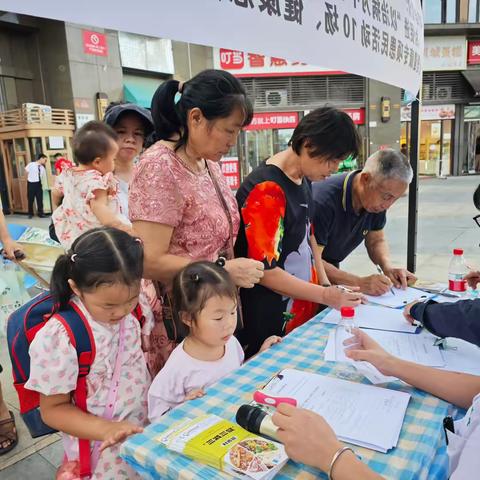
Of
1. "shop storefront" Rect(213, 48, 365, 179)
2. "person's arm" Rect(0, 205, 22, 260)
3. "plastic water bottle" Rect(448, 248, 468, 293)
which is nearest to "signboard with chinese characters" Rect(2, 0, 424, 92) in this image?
"plastic water bottle" Rect(448, 248, 468, 293)

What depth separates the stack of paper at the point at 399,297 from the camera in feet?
6.21

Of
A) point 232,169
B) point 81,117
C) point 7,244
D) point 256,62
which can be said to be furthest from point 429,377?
point 256,62

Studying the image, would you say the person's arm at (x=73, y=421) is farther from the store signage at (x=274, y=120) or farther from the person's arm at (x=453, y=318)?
the store signage at (x=274, y=120)

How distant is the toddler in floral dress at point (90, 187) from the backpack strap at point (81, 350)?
118cm

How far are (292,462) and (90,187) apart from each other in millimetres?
1992

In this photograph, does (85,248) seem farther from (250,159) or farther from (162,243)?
(250,159)

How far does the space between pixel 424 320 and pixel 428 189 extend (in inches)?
509

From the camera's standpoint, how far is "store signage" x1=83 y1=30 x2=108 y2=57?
12039mm

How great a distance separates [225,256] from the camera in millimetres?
1650

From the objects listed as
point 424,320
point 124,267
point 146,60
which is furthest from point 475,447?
point 146,60

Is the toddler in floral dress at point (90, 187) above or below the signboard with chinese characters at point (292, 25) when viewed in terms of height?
below

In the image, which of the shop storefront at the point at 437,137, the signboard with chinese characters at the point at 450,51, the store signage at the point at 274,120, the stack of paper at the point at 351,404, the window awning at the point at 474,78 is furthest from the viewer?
the shop storefront at the point at 437,137

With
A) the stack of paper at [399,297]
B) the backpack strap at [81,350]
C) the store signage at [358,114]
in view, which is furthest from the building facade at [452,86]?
the backpack strap at [81,350]

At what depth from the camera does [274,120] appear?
1491cm
